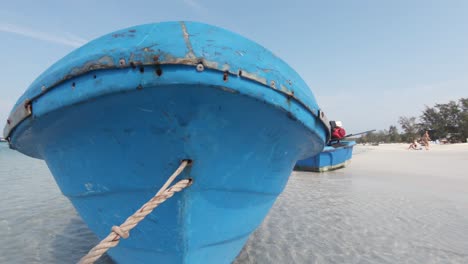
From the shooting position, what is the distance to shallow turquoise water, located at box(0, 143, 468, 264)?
3.00 meters

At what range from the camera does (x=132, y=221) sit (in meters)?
1.38

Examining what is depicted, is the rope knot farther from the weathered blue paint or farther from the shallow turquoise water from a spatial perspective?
the weathered blue paint

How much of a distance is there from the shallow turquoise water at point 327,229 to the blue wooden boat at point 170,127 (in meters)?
1.24

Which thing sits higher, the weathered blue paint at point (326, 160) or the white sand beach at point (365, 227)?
the weathered blue paint at point (326, 160)

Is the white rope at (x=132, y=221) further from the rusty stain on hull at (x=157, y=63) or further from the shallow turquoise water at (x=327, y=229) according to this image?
the shallow turquoise water at (x=327, y=229)

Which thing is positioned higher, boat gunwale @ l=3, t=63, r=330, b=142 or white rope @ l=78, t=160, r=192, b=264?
boat gunwale @ l=3, t=63, r=330, b=142

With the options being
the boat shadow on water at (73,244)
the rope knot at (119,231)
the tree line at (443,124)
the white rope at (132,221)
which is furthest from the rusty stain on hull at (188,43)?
the tree line at (443,124)

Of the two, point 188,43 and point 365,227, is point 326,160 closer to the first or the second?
point 365,227

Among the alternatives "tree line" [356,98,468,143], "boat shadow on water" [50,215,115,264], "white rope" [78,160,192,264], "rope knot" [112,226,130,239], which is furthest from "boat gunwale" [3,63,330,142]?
"tree line" [356,98,468,143]

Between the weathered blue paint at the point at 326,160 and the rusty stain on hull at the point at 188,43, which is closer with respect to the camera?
the rusty stain on hull at the point at 188,43

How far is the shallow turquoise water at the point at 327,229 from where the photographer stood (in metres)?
3.00

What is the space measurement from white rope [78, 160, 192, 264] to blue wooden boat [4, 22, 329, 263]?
0.26ft

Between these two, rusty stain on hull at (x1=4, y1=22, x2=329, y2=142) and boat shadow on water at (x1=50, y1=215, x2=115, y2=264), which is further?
boat shadow on water at (x1=50, y1=215, x2=115, y2=264)

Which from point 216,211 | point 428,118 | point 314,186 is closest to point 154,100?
point 216,211
